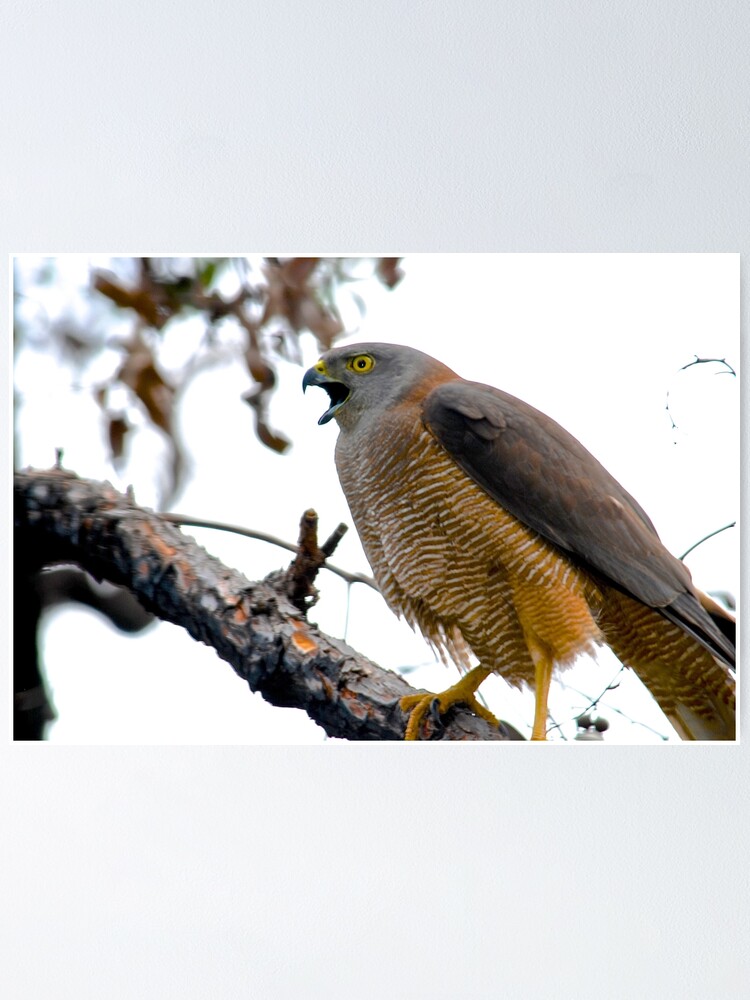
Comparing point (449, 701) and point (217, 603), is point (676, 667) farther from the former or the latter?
point (217, 603)

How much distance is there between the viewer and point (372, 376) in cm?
232

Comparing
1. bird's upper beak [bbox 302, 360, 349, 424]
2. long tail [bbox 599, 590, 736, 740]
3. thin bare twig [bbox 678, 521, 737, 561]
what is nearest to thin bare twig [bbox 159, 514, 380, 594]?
bird's upper beak [bbox 302, 360, 349, 424]

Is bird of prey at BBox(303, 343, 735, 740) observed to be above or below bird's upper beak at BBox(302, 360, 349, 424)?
below

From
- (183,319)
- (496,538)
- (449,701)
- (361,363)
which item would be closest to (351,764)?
(449,701)

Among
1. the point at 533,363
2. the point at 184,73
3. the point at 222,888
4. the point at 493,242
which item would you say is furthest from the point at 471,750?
the point at 184,73

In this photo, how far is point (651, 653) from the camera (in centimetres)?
230

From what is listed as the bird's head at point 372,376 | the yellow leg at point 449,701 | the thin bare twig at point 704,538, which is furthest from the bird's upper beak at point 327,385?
the thin bare twig at point 704,538

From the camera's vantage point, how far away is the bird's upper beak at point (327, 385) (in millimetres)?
2312

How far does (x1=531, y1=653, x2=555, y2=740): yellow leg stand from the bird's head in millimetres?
477

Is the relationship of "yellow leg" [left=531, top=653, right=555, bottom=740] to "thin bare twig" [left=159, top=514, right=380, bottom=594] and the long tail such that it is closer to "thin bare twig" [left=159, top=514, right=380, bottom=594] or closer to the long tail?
the long tail

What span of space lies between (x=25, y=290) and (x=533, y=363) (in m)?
0.84

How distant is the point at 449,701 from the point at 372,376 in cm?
54

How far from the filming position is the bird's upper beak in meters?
2.31

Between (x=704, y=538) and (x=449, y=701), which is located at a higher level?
(x=704, y=538)
